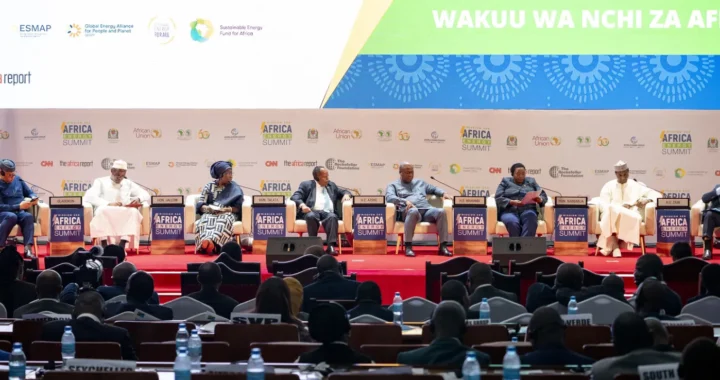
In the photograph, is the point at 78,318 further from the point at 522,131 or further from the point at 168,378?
the point at 522,131

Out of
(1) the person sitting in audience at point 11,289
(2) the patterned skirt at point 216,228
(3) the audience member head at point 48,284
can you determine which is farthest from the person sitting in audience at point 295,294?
(2) the patterned skirt at point 216,228

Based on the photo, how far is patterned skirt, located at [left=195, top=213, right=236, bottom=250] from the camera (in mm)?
11797

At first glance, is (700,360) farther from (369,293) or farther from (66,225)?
(66,225)

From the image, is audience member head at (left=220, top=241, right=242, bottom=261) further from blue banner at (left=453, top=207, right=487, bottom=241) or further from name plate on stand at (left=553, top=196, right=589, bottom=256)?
name plate on stand at (left=553, top=196, right=589, bottom=256)

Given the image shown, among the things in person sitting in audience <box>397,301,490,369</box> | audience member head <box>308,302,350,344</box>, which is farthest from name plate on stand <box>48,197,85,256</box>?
person sitting in audience <box>397,301,490,369</box>

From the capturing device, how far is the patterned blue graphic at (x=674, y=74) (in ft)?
42.3

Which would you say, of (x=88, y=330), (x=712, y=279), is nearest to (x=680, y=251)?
(x=712, y=279)

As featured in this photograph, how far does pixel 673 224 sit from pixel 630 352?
A: 25.0 feet

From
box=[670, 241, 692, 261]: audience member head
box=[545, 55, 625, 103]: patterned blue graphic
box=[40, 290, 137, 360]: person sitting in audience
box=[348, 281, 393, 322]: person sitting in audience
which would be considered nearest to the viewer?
box=[40, 290, 137, 360]: person sitting in audience

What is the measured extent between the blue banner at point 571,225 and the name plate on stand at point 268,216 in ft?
10.4

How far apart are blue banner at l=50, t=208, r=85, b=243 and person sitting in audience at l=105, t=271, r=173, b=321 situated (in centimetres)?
522

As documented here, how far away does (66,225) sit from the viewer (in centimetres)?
1180

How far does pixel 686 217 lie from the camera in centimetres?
1176

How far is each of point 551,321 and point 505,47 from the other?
827cm
